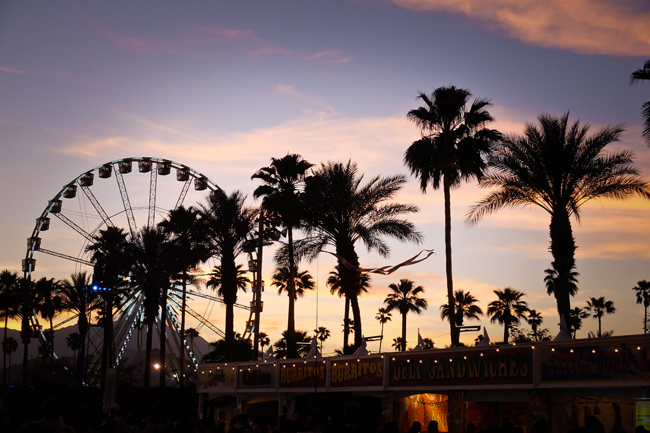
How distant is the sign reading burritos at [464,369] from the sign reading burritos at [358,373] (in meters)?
0.62

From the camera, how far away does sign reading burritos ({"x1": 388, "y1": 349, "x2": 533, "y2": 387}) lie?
2030 cm

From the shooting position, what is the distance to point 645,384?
1695cm

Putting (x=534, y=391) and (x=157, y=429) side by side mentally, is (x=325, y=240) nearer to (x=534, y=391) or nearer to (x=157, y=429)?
(x=534, y=391)

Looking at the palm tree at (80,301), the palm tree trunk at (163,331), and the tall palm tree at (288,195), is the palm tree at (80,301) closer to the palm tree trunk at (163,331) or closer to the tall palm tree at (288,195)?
the palm tree trunk at (163,331)

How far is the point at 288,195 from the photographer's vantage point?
120ft

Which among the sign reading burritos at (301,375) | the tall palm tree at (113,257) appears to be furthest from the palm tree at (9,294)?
the sign reading burritos at (301,375)

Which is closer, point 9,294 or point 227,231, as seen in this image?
point 227,231

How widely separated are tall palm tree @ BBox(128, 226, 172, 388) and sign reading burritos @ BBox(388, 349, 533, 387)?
2381 cm

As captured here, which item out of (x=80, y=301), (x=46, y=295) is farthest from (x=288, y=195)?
(x=46, y=295)

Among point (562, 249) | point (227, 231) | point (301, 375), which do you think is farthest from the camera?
point (227, 231)

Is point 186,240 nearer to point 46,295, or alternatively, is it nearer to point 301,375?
point 301,375

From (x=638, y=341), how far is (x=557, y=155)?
1059cm

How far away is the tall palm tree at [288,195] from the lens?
3581 cm

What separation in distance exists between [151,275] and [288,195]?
13.9 m
